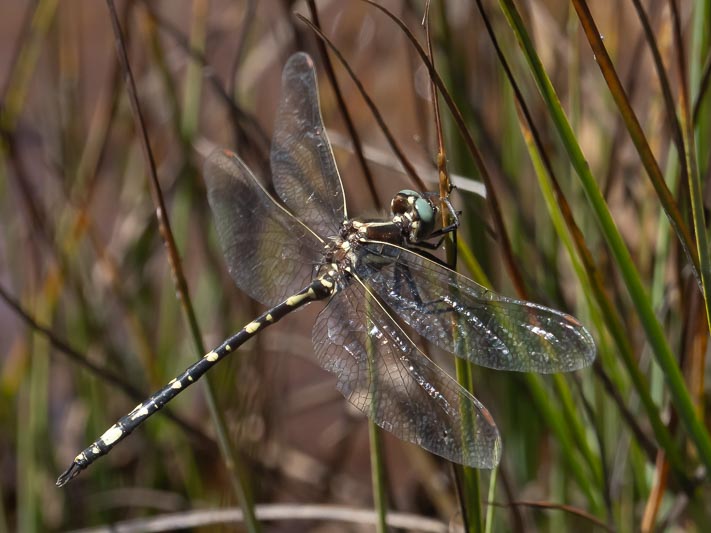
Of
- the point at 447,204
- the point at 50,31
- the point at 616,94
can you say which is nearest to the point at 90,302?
the point at 50,31

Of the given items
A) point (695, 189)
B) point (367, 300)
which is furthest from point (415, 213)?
point (695, 189)

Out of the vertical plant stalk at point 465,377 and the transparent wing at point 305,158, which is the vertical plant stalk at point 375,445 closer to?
the vertical plant stalk at point 465,377

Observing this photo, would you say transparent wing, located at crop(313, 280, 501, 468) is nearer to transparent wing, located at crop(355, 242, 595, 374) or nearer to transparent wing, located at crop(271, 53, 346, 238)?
transparent wing, located at crop(355, 242, 595, 374)

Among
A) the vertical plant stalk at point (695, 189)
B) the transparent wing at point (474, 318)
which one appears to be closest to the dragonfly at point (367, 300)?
the transparent wing at point (474, 318)

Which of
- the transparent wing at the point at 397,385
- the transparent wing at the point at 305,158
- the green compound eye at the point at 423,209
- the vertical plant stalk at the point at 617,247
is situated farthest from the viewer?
the transparent wing at the point at 305,158

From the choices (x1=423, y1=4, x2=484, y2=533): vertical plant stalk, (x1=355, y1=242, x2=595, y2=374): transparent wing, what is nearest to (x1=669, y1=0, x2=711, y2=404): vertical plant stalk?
(x1=355, y1=242, x2=595, y2=374): transparent wing

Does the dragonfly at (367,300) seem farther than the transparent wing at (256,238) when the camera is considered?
No

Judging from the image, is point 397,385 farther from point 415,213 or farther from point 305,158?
point 305,158
